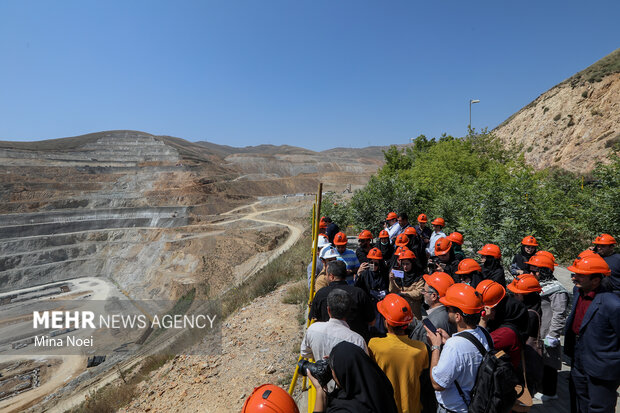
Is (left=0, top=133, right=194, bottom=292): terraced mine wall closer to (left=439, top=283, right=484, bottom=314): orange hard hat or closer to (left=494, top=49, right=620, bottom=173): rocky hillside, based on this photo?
(left=439, top=283, right=484, bottom=314): orange hard hat

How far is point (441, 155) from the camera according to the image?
19016 millimetres

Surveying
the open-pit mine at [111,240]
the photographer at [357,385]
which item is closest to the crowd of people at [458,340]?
the photographer at [357,385]

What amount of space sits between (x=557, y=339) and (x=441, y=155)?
1665cm

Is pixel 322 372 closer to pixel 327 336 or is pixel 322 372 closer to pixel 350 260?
pixel 327 336

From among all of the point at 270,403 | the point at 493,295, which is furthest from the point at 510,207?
the point at 270,403

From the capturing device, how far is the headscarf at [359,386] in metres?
1.92

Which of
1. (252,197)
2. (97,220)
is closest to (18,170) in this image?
(97,220)

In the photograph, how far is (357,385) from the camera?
6.48 feet

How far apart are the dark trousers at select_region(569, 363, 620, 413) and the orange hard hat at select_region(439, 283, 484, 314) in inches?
66.9

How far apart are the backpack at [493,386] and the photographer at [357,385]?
744mm

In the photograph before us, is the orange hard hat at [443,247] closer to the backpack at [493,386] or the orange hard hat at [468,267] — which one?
the orange hard hat at [468,267]

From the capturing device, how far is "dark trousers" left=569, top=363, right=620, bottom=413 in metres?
2.95

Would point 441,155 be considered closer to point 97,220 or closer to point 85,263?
point 85,263

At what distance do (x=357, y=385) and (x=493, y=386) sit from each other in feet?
3.33
